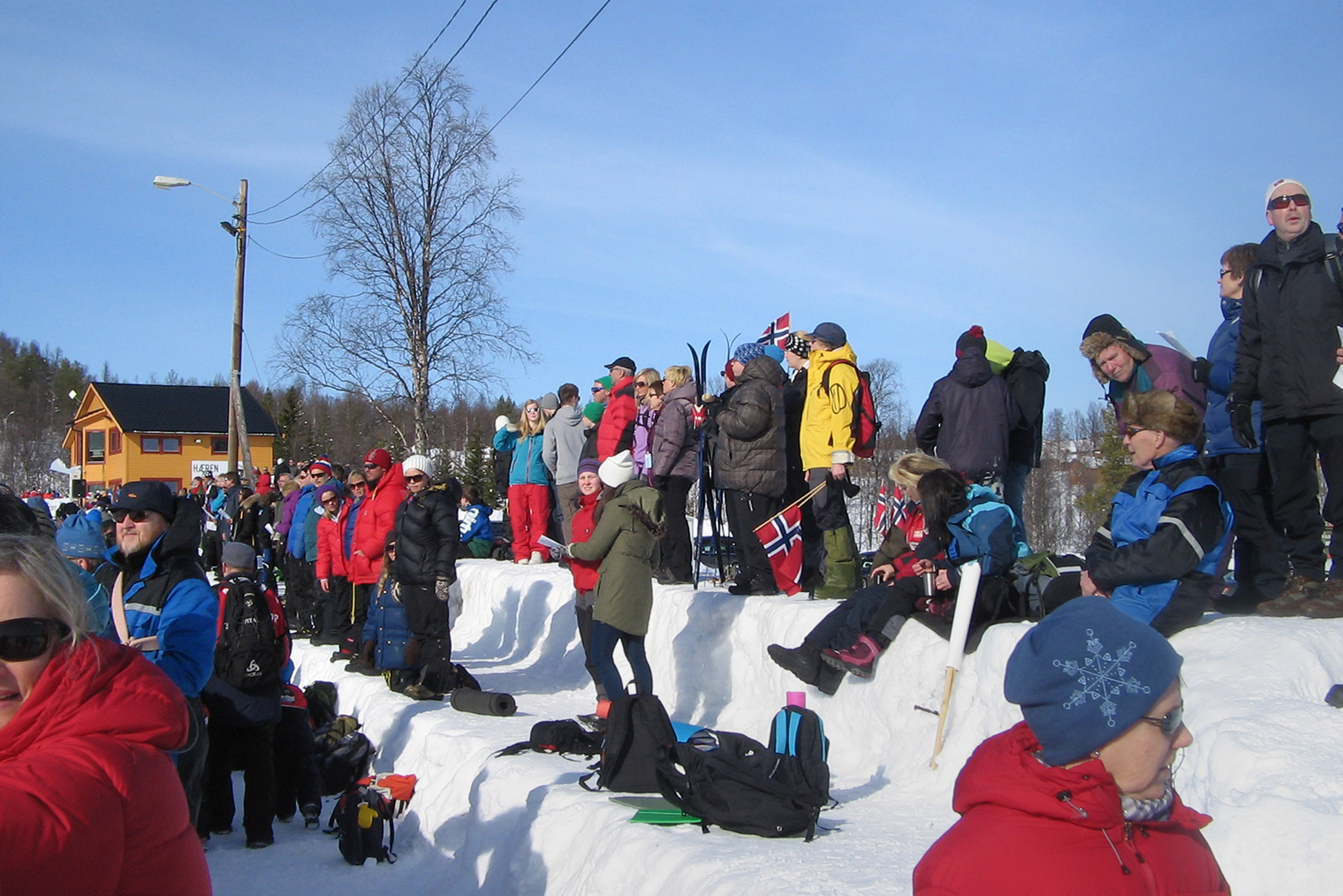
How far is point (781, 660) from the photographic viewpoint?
23.3 feet

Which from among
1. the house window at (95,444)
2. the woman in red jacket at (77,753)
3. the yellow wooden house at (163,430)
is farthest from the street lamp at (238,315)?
the house window at (95,444)

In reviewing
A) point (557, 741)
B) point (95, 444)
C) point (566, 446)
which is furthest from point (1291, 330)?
point (95, 444)

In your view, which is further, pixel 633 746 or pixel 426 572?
pixel 426 572

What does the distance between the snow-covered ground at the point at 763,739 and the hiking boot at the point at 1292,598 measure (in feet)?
1.10

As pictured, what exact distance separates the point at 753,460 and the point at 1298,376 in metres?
4.14

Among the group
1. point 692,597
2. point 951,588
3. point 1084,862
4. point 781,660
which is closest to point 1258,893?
point 1084,862

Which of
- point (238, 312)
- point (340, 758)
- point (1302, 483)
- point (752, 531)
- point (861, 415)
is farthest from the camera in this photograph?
point (238, 312)

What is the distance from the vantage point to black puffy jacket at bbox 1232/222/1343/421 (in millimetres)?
5562

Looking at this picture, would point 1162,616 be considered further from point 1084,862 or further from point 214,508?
point 214,508

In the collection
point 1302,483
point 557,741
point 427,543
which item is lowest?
point 557,741

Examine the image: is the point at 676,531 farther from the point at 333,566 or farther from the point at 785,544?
the point at 333,566

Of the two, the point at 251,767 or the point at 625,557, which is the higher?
the point at 625,557

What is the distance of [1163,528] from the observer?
511cm

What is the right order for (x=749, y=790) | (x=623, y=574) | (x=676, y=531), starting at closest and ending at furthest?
(x=749, y=790), (x=623, y=574), (x=676, y=531)
